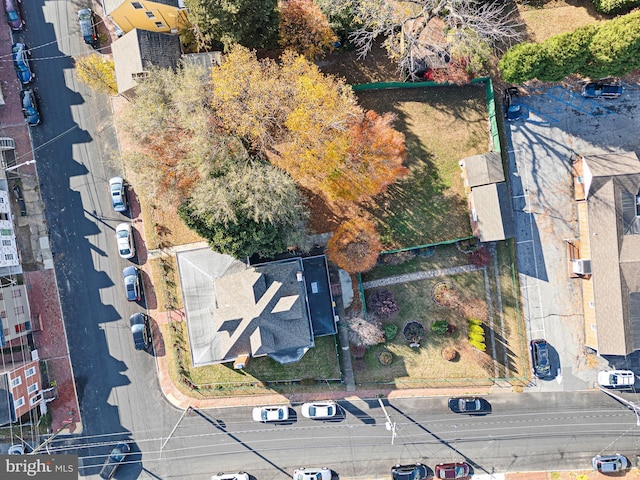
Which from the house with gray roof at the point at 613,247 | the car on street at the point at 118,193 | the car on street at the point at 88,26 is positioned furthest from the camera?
the car on street at the point at 88,26

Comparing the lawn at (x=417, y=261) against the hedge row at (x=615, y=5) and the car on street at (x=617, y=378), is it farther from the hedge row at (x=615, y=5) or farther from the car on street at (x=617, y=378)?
the hedge row at (x=615, y=5)

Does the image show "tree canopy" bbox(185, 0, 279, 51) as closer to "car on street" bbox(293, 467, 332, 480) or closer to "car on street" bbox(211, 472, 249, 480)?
"car on street" bbox(211, 472, 249, 480)

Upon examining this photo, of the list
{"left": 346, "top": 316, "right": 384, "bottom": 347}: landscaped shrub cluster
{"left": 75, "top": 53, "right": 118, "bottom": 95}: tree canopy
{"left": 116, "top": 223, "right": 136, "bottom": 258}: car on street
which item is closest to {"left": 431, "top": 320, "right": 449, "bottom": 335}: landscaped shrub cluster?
{"left": 346, "top": 316, "right": 384, "bottom": 347}: landscaped shrub cluster

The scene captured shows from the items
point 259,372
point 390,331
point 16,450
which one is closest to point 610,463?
point 390,331

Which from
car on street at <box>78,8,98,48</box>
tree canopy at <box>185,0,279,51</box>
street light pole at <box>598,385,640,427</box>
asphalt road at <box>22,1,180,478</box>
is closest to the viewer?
tree canopy at <box>185,0,279,51</box>

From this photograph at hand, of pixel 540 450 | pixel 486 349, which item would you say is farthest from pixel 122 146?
pixel 540 450

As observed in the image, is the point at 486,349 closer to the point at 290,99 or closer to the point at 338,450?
the point at 338,450

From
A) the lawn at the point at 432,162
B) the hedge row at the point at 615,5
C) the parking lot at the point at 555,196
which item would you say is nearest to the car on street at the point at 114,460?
the lawn at the point at 432,162

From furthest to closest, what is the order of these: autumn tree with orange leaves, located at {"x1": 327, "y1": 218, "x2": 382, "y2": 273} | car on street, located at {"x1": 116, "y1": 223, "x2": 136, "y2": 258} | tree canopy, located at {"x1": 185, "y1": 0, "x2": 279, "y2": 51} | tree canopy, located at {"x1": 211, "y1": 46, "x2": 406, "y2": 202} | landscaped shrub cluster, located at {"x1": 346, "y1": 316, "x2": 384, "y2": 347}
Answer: car on street, located at {"x1": 116, "y1": 223, "x2": 136, "y2": 258}
landscaped shrub cluster, located at {"x1": 346, "y1": 316, "x2": 384, "y2": 347}
autumn tree with orange leaves, located at {"x1": 327, "y1": 218, "x2": 382, "y2": 273}
tree canopy, located at {"x1": 211, "y1": 46, "x2": 406, "y2": 202}
tree canopy, located at {"x1": 185, "y1": 0, "x2": 279, "y2": 51}
